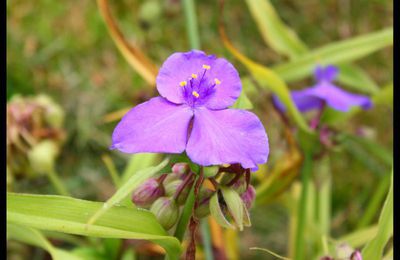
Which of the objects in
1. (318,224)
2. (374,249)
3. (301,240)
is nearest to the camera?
(374,249)

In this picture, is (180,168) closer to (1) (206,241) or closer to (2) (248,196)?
(2) (248,196)

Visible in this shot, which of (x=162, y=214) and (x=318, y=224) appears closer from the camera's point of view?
(x=162, y=214)

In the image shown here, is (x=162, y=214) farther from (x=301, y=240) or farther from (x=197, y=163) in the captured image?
(x=301, y=240)

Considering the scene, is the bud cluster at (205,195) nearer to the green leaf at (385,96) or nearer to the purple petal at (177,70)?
the purple petal at (177,70)

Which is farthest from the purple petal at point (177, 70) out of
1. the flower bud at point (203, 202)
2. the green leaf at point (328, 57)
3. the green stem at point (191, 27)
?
the green leaf at point (328, 57)

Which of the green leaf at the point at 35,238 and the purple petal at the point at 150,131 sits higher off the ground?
the purple petal at the point at 150,131
